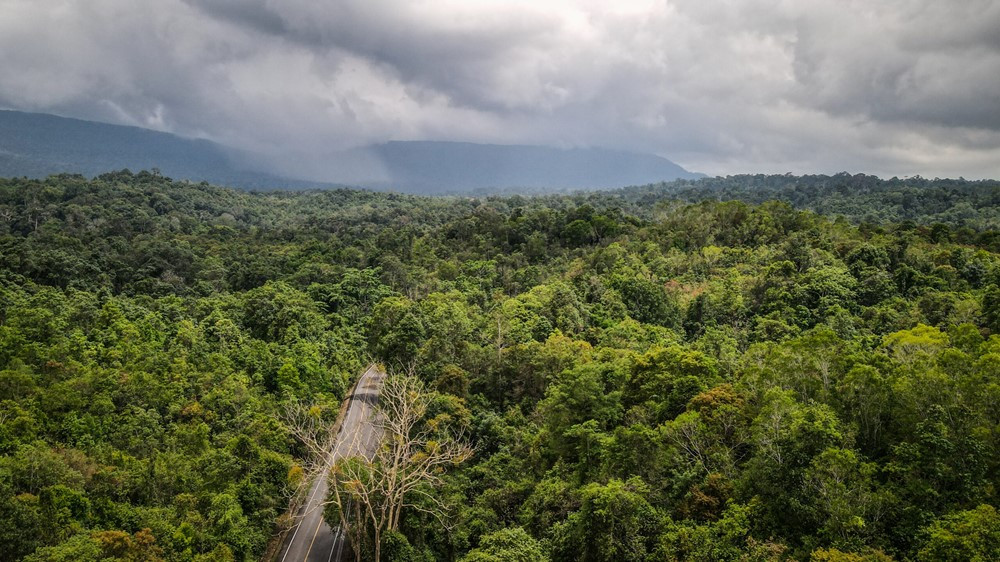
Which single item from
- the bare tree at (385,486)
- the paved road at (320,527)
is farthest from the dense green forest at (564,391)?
the paved road at (320,527)

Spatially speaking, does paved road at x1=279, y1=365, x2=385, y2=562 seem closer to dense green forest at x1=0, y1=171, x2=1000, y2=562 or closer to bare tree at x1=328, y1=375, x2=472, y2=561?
bare tree at x1=328, y1=375, x2=472, y2=561

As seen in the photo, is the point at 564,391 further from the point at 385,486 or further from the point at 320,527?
the point at 320,527

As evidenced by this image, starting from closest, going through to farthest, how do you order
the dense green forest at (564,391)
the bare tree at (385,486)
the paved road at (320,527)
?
the dense green forest at (564,391) → the bare tree at (385,486) → the paved road at (320,527)

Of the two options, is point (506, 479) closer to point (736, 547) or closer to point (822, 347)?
point (736, 547)

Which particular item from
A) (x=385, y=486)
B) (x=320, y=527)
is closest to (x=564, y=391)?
(x=385, y=486)

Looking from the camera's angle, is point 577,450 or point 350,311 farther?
point 350,311

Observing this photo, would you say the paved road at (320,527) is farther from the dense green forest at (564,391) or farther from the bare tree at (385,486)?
the dense green forest at (564,391)

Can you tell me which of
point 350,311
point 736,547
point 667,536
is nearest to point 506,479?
point 667,536

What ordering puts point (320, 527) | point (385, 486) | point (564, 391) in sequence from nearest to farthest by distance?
1. point (385, 486)
2. point (564, 391)
3. point (320, 527)

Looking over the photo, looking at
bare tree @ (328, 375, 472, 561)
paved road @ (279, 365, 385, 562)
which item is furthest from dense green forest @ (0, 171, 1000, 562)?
paved road @ (279, 365, 385, 562)
